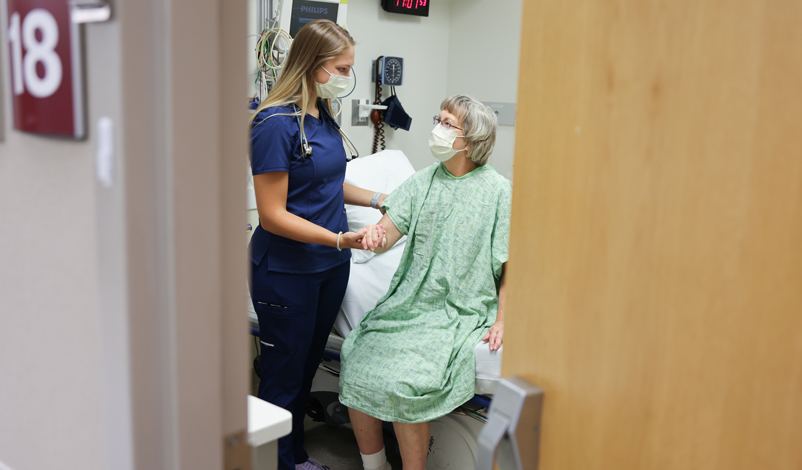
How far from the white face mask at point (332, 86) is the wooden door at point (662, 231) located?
1570 millimetres

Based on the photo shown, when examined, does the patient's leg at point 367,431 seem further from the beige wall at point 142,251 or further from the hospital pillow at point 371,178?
the beige wall at point 142,251

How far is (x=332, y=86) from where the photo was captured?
85.8 inches

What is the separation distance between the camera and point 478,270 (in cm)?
242

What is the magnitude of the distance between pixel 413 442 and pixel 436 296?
55cm

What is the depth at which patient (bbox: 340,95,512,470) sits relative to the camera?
2197mm

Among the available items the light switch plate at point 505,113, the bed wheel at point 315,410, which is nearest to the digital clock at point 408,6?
the light switch plate at point 505,113

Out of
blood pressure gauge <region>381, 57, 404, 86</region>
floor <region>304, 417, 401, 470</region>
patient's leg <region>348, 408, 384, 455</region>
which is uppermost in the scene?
blood pressure gauge <region>381, 57, 404, 86</region>

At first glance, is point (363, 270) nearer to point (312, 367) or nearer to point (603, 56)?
point (312, 367)

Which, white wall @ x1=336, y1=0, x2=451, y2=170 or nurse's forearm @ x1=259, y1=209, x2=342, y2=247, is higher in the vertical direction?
white wall @ x1=336, y1=0, x2=451, y2=170

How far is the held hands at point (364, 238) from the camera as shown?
2150 millimetres

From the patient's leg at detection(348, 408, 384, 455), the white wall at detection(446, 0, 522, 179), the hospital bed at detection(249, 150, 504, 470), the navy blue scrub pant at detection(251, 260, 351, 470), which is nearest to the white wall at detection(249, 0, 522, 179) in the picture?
the white wall at detection(446, 0, 522, 179)

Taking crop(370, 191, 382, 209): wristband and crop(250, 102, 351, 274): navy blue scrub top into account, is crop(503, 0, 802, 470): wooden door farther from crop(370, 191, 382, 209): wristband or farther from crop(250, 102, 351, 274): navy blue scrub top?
crop(370, 191, 382, 209): wristband

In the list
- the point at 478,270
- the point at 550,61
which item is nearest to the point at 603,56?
the point at 550,61

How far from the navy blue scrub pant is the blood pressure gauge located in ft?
5.12
